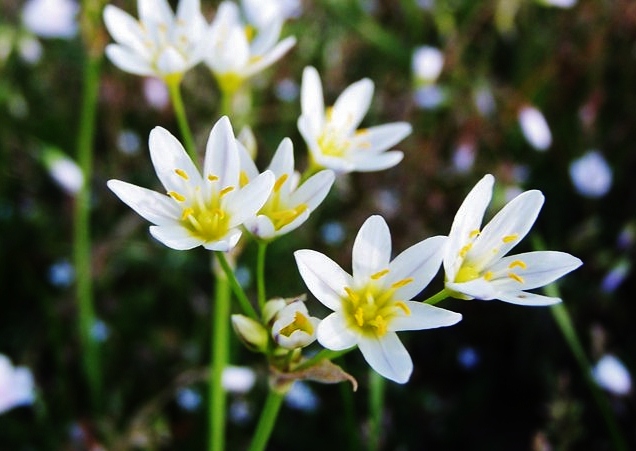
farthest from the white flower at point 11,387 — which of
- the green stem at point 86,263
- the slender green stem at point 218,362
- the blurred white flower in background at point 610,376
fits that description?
the blurred white flower in background at point 610,376

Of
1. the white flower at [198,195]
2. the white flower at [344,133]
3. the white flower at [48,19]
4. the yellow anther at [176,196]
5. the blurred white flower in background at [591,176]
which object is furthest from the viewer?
the white flower at [48,19]

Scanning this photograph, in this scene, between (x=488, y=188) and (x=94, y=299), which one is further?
(x=94, y=299)

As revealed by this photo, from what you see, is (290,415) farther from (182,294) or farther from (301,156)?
(301,156)

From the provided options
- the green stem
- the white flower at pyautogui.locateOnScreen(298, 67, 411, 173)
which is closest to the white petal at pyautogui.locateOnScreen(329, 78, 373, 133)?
the white flower at pyautogui.locateOnScreen(298, 67, 411, 173)

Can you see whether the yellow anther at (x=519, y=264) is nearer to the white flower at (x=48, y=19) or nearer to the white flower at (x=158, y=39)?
the white flower at (x=158, y=39)

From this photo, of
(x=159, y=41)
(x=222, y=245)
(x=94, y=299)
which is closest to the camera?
(x=222, y=245)

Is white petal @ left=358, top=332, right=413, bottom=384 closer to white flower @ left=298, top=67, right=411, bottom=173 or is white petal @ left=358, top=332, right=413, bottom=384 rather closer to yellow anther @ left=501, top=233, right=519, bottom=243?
yellow anther @ left=501, top=233, right=519, bottom=243

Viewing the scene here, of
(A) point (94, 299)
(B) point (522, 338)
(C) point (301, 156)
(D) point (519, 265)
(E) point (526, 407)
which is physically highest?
(C) point (301, 156)

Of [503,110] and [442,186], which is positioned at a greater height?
[503,110]

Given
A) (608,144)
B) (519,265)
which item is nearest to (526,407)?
(608,144)
